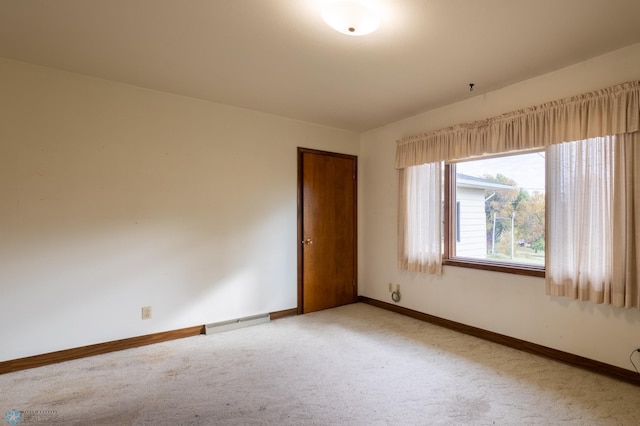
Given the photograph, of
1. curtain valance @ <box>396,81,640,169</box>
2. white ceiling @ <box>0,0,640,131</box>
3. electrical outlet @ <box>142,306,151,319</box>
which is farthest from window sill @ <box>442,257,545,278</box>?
electrical outlet @ <box>142,306,151,319</box>

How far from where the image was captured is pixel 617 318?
7.84 ft

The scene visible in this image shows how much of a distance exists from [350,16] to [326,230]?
2821mm

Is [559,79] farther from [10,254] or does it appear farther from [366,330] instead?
[10,254]

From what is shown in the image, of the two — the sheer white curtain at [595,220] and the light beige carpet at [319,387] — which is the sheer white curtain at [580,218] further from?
the light beige carpet at [319,387]

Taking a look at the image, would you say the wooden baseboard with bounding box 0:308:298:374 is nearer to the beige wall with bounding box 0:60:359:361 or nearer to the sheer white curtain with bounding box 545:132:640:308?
the beige wall with bounding box 0:60:359:361

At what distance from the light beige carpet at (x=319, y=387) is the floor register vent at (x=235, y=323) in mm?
210

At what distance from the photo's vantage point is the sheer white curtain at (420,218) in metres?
3.60

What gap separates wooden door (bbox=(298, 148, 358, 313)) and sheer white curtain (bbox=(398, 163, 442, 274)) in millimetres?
774

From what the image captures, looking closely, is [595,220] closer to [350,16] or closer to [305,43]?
[350,16]

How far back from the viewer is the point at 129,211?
2.99 meters

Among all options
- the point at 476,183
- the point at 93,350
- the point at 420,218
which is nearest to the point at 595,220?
the point at 476,183

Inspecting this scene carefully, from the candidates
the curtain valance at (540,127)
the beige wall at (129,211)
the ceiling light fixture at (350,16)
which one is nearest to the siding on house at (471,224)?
the curtain valance at (540,127)

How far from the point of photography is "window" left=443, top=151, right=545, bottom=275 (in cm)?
294

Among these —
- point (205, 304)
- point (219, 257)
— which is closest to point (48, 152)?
point (219, 257)
